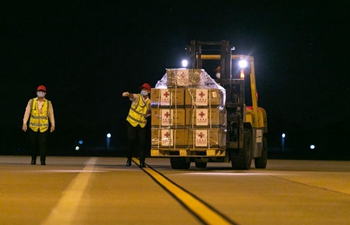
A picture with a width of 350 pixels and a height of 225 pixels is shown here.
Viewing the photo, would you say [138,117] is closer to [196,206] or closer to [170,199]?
[170,199]

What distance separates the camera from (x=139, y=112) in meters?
23.4

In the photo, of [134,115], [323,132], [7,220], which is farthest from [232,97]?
[323,132]

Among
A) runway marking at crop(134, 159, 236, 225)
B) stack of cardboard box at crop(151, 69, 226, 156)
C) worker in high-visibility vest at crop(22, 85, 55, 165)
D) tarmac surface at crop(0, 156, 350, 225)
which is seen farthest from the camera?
worker in high-visibility vest at crop(22, 85, 55, 165)

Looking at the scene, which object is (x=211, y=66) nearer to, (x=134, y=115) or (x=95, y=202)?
(x=134, y=115)

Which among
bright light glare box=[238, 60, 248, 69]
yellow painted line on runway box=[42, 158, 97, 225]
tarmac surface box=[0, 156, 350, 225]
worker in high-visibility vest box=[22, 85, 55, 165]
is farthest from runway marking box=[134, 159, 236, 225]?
bright light glare box=[238, 60, 248, 69]

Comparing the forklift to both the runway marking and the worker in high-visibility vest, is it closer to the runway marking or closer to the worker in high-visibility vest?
the worker in high-visibility vest

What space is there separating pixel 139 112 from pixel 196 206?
12534 millimetres

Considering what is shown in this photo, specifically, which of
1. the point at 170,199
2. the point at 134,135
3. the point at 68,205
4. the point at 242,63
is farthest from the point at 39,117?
the point at 68,205

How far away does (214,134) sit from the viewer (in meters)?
21.2

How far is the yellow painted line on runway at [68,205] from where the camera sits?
934cm

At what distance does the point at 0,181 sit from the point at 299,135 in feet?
398

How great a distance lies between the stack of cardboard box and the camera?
21234 millimetres

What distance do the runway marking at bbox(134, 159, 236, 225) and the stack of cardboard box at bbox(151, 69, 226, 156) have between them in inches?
233

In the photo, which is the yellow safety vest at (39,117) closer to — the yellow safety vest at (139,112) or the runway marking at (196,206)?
the yellow safety vest at (139,112)
